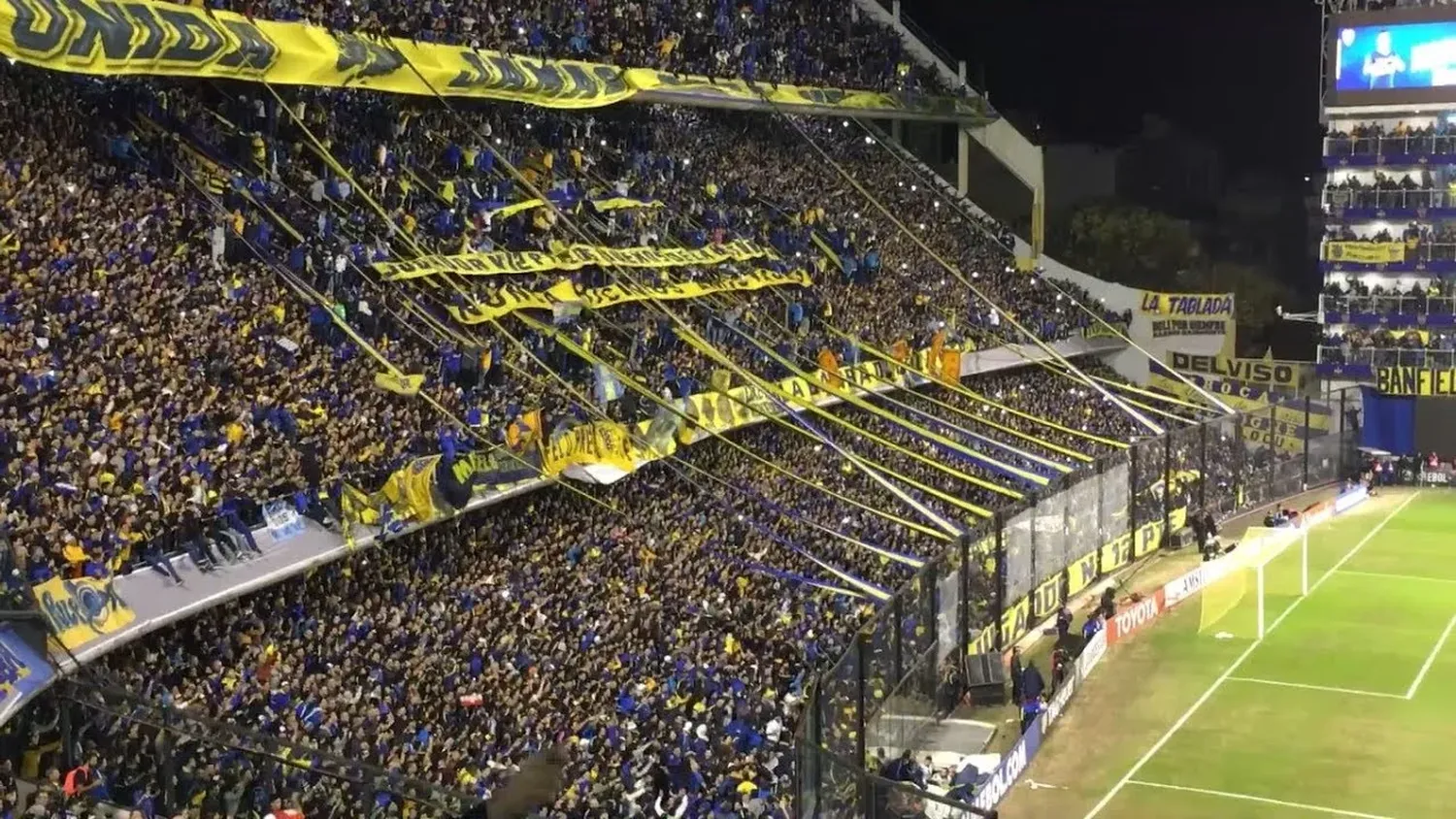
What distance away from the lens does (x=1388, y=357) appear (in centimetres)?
4153

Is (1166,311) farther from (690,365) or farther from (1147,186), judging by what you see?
(690,365)

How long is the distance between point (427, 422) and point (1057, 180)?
41.4m

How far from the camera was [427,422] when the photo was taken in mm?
21125

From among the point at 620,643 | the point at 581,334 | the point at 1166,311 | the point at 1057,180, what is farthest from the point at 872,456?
the point at 1057,180

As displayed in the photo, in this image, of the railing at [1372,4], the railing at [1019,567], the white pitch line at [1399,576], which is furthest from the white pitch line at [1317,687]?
the railing at [1372,4]

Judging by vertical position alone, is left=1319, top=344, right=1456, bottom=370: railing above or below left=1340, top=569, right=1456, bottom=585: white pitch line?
above

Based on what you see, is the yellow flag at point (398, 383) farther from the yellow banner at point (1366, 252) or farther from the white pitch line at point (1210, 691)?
the yellow banner at point (1366, 252)

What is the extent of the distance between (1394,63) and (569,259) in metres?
24.5

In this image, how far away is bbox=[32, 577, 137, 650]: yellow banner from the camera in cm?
1359

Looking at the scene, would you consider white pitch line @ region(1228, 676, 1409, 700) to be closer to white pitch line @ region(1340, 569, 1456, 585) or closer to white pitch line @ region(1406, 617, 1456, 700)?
white pitch line @ region(1406, 617, 1456, 700)

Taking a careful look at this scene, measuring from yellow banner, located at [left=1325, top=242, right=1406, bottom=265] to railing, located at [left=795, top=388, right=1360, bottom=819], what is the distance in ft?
11.9

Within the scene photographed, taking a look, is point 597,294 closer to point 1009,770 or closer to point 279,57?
point 279,57

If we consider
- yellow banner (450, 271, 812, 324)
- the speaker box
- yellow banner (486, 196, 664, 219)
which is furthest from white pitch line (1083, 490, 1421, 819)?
yellow banner (486, 196, 664, 219)

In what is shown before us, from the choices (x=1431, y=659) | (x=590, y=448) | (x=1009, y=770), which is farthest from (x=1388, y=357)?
(x=590, y=448)
